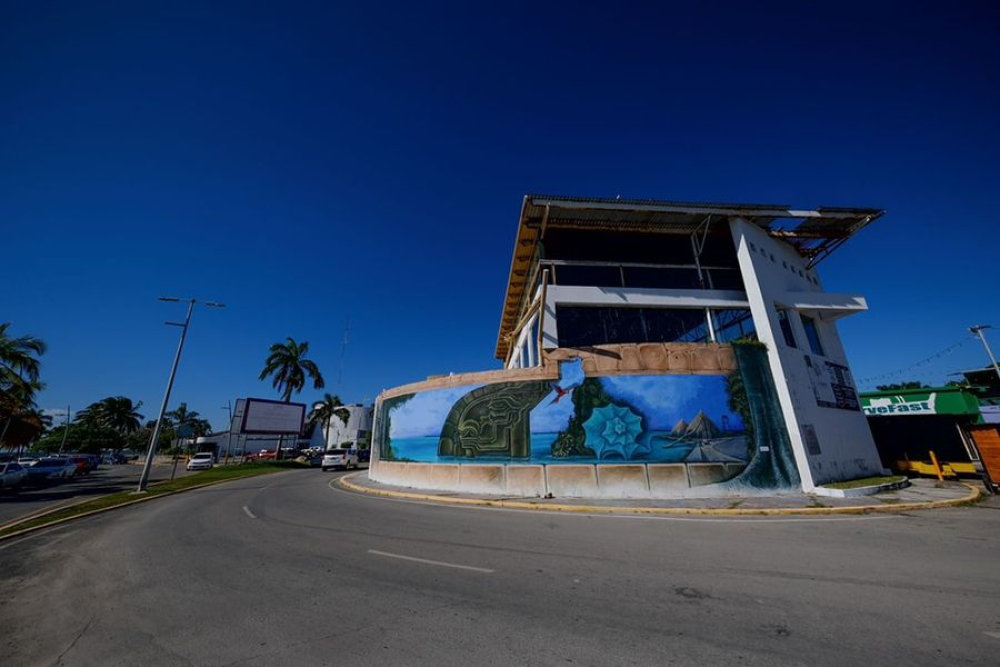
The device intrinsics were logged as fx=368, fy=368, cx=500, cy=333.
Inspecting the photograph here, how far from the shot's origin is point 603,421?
14.6 metres

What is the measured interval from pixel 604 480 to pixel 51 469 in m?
42.1

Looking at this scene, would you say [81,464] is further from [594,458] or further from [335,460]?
[594,458]

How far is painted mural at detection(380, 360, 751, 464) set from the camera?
46.7ft

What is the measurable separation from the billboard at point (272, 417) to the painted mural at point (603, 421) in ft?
123

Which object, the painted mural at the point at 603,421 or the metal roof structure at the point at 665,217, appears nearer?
the painted mural at the point at 603,421

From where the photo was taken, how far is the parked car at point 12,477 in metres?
21.3

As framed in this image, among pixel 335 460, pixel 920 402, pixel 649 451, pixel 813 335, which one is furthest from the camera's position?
pixel 335 460

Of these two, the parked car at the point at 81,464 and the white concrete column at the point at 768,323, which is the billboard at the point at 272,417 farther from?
the white concrete column at the point at 768,323

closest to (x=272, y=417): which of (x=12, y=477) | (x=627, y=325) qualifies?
(x=12, y=477)

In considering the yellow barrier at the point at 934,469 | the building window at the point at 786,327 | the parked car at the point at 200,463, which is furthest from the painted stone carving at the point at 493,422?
the parked car at the point at 200,463

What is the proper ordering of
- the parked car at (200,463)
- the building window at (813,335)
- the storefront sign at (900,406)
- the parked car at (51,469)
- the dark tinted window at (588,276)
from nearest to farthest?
the building window at (813,335) < the dark tinted window at (588,276) < the storefront sign at (900,406) < the parked car at (51,469) < the parked car at (200,463)

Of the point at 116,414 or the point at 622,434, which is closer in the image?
the point at 622,434

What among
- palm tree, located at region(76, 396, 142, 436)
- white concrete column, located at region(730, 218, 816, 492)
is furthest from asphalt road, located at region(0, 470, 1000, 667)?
palm tree, located at region(76, 396, 142, 436)

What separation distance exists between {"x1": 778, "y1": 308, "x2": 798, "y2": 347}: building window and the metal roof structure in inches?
227
